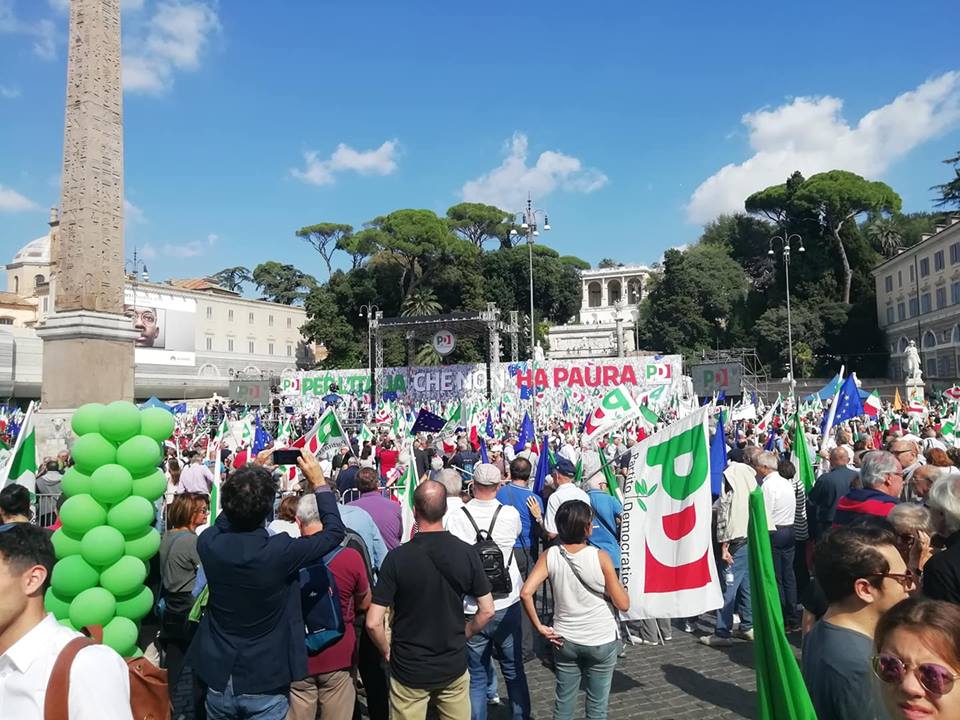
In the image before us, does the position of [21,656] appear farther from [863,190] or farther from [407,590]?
[863,190]

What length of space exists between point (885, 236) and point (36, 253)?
71.9 metres

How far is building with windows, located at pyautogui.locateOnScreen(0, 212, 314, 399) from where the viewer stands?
43.2m

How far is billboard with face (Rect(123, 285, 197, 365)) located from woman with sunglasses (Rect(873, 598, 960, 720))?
52.4 m

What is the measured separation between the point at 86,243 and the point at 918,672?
43.9ft

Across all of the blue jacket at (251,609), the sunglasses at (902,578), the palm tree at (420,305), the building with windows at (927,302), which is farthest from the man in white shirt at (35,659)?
the palm tree at (420,305)

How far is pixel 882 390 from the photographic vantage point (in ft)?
128

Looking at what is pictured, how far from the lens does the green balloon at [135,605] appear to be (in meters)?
4.03

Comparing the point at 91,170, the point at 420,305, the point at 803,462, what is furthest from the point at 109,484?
the point at 420,305

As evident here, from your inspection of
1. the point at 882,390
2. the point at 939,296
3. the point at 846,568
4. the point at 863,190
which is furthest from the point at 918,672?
the point at 863,190

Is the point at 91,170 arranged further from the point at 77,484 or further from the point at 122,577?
the point at 122,577

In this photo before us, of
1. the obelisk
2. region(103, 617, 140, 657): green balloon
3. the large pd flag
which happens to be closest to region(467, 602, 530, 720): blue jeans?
the large pd flag

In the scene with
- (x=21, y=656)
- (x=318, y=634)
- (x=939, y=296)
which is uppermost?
(x=939, y=296)

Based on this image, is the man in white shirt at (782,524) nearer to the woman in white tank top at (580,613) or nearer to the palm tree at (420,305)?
the woman in white tank top at (580,613)

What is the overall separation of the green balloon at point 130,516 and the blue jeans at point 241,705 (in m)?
1.41
